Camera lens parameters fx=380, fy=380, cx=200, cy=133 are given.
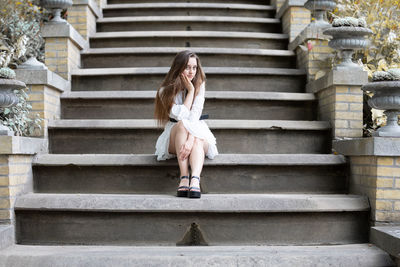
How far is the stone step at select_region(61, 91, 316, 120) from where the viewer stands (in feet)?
11.1

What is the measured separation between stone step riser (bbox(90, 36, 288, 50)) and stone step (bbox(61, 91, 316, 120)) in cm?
102

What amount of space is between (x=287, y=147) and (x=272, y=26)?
1.98 m

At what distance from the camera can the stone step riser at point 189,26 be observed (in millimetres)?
4516

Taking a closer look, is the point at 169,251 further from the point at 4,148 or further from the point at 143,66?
the point at 143,66

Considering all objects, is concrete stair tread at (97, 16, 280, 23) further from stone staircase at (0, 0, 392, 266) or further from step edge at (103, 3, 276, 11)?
stone staircase at (0, 0, 392, 266)

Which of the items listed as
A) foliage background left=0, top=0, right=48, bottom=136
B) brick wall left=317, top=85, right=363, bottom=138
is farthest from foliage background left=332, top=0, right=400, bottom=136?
foliage background left=0, top=0, right=48, bottom=136

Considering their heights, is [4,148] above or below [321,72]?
below

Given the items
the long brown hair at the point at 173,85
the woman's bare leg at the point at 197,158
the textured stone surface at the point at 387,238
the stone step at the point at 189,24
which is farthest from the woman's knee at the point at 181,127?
the stone step at the point at 189,24

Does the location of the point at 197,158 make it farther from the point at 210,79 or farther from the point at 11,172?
the point at 210,79

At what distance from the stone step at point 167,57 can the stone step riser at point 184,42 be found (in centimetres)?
27

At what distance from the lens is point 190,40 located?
13.9 feet

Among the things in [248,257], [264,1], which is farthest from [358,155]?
[264,1]

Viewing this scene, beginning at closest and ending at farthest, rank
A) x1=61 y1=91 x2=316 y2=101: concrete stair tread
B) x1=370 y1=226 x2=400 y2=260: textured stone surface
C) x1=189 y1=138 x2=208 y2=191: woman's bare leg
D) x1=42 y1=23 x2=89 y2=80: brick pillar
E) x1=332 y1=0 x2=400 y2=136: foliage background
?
x1=370 y1=226 x2=400 y2=260: textured stone surface < x1=189 y1=138 x2=208 y2=191: woman's bare leg < x1=332 y1=0 x2=400 y2=136: foliage background < x1=61 y1=91 x2=316 y2=101: concrete stair tread < x1=42 y1=23 x2=89 y2=80: brick pillar

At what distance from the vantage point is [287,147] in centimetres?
314
